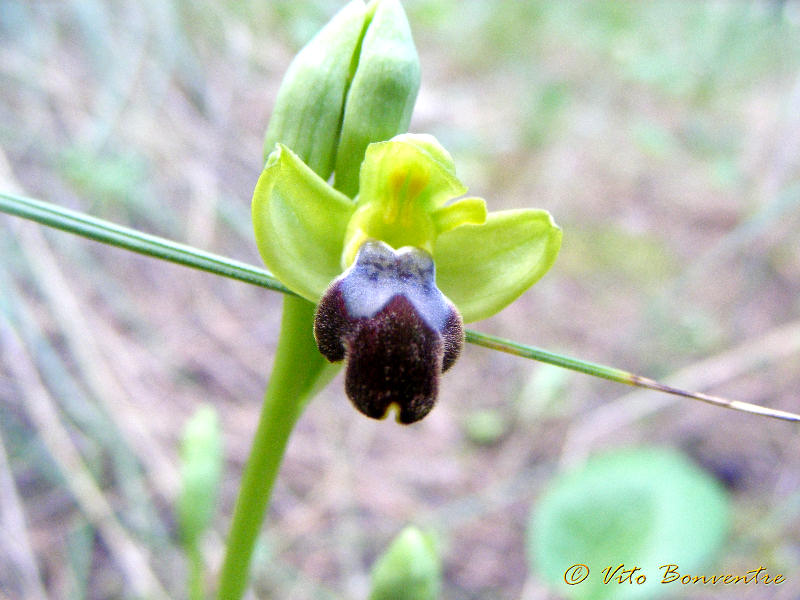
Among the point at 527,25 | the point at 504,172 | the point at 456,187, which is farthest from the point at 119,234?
the point at 527,25

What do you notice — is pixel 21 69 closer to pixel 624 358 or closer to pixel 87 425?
pixel 87 425

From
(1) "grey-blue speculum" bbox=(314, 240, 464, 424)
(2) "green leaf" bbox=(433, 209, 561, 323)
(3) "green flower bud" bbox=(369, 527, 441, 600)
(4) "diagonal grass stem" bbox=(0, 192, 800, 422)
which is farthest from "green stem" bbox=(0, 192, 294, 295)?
(3) "green flower bud" bbox=(369, 527, 441, 600)

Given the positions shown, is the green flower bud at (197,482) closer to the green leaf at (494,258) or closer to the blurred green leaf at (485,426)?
the green leaf at (494,258)

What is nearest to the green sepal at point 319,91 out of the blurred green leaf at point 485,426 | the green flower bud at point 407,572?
the green flower bud at point 407,572

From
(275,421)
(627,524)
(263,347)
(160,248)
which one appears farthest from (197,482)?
(263,347)

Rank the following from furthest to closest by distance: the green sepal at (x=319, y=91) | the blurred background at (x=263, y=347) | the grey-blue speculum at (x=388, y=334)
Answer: the blurred background at (x=263, y=347)
the green sepal at (x=319, y=91)
the grey-blue speculum at (x=388, y=334)

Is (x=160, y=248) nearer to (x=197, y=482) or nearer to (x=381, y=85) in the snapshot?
Answer: (x=381, y=85)

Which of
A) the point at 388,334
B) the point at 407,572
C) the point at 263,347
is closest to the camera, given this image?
the point at 388,334

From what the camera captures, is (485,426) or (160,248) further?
(485,426)
